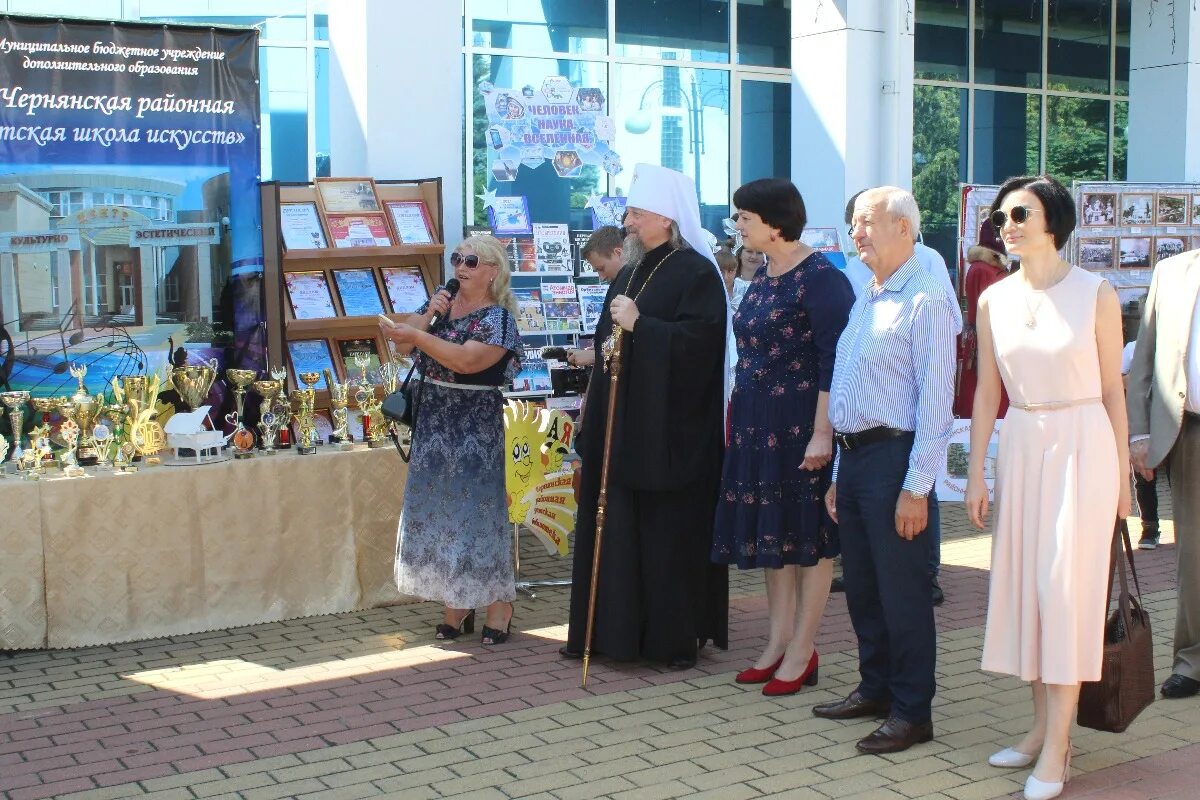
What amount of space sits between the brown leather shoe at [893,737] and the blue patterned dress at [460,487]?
76.7 inches

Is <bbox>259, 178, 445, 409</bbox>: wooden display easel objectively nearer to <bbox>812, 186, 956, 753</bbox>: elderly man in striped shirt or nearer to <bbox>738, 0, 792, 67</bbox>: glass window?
<bbox>812, 186, 956, 753</bbox>: elderly man in striped shirt

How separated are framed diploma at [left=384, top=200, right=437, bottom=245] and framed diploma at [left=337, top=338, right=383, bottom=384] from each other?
643 millimetres

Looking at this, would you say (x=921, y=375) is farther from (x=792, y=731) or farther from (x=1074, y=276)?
(x=792, y=731)

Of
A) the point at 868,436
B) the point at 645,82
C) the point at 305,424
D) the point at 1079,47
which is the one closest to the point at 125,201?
the point at 305,424

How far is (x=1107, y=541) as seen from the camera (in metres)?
4.06

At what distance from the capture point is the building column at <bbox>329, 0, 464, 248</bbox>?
875 cm

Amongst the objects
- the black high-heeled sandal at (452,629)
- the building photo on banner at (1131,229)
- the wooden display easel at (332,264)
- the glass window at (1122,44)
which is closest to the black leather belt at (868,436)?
the black high-heeled sandal at (452,629)

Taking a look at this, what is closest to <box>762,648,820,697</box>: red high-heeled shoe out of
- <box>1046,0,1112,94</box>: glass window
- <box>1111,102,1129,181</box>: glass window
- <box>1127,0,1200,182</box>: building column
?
<box>1127,0,1200,182</box>: building column

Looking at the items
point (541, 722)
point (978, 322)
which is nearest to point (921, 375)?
point (978, 322)

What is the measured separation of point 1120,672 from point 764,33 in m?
10.8

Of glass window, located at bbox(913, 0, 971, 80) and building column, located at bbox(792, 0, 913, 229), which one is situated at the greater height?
glass window, located at bbox(913, 0, 971, 80)

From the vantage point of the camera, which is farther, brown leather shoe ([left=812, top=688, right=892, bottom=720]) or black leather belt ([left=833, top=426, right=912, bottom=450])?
brown leather shoe ([left=812, top=688, right=892, bottom=720])

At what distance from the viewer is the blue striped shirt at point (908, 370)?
426 centimetres

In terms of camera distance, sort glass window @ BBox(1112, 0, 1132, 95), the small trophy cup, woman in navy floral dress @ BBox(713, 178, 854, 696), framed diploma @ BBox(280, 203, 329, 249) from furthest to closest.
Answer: glass window @ BBox(1112, 0, 1132, 95), framed diploma @ BBox(280, 203, 329, 249), the small trophy cup, woman in navy floral dress @ BBox(713, 178, 854, 696)
